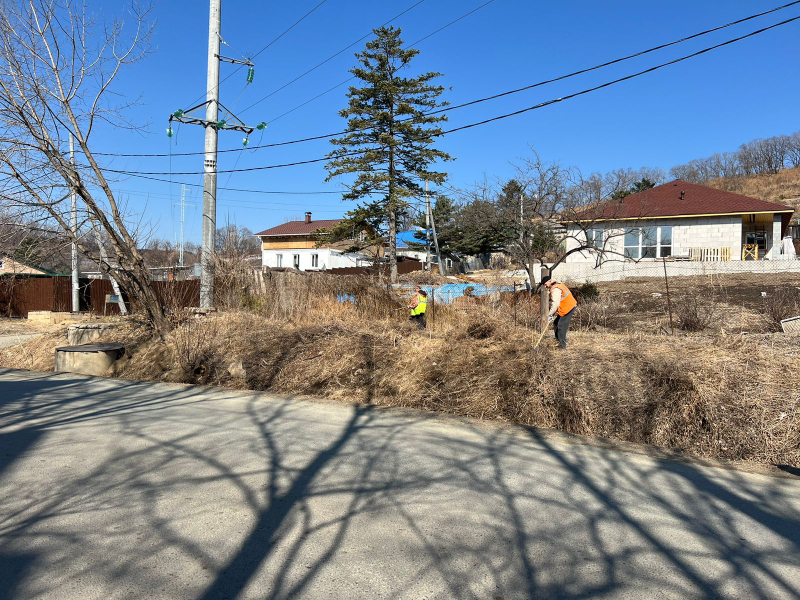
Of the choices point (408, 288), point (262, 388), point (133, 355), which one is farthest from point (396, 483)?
point (408, 288)

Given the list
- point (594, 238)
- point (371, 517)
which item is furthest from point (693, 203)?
point (371, 517)

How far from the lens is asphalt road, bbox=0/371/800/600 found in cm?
352

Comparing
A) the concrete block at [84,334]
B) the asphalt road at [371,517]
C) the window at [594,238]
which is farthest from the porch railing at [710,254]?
the concrete block at [84,334]

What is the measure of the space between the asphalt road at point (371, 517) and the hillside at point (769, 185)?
74.6 metres

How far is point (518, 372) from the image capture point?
27.9ft

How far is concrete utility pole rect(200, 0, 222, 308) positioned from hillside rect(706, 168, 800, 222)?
69.8m

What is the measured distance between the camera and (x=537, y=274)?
93.2 feet

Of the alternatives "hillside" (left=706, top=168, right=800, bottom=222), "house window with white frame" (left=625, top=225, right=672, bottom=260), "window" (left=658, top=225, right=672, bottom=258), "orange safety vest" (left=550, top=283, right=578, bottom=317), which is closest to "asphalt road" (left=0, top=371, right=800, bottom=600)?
"orange safety vest" (left=550, top=283, right=578, bottom=317)

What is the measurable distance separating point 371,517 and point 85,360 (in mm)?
10161

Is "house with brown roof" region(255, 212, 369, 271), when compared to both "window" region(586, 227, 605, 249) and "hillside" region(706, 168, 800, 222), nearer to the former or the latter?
"window" region(586, 227, 605, 249)

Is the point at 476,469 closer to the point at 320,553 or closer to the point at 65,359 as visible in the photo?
the point at 320,553

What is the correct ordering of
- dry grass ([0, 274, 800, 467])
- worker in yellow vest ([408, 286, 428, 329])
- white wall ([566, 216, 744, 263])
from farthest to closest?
1. white wall ([566, 216, 744, 263])
2. worker in yellow vest ([408, 286, 428, 329])
3. dry grass ([0, 274, 800, 467])

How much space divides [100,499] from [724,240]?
3196 cm

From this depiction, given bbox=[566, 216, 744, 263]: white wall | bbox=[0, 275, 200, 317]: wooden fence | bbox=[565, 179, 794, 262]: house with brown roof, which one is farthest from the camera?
bbox=[566, 216, 744, 263]: white wall
